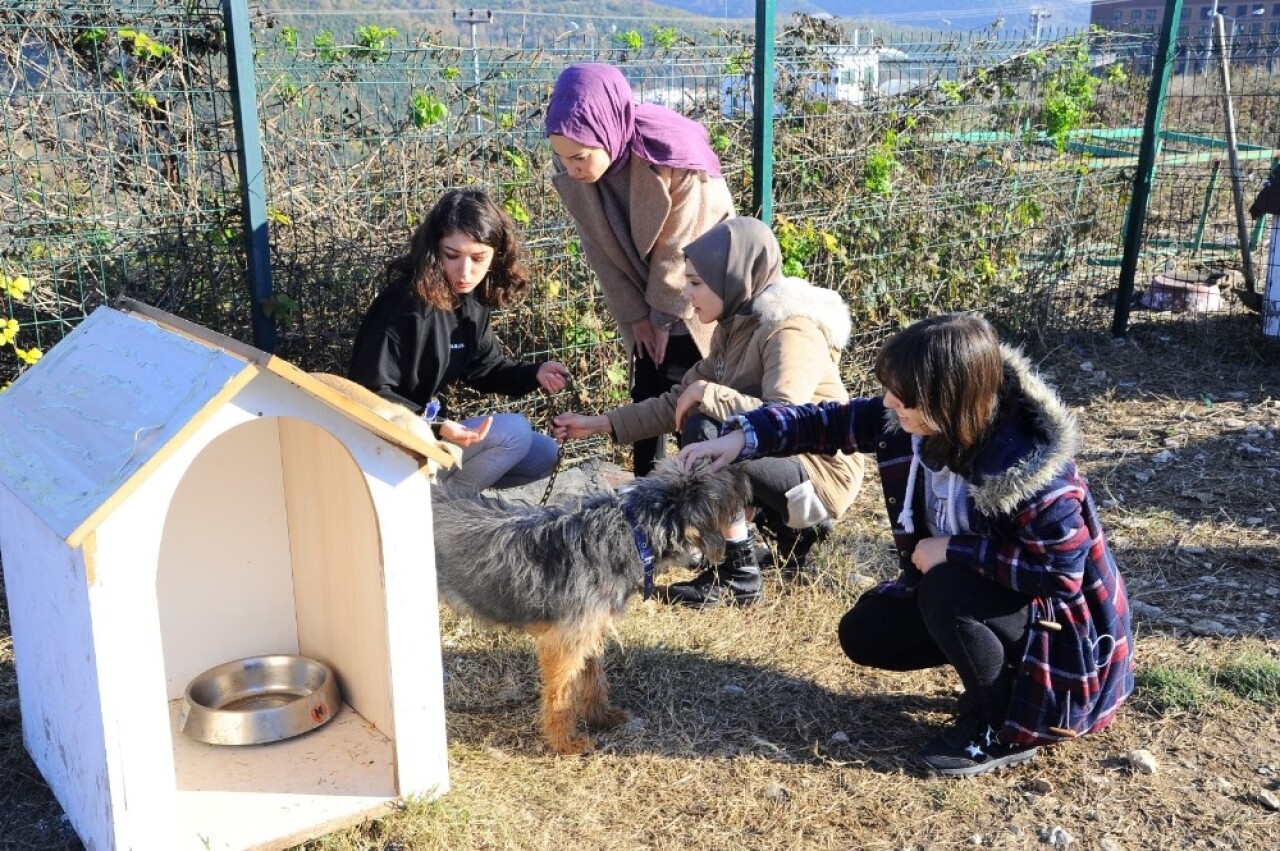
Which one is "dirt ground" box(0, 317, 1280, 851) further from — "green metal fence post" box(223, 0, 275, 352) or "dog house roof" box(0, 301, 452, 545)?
"green metal fence post" box(223, 0, 275, 352)

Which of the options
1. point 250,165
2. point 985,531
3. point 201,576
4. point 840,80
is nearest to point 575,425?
Result: point 201,576

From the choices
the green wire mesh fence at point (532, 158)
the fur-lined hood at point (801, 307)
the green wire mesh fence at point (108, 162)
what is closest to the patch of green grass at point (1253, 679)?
the fur-lined hood at point (801, 307)

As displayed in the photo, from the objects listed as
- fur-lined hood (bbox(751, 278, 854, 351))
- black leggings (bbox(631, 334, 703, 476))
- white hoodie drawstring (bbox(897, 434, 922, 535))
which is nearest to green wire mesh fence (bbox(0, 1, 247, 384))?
black leggings (bbox(631, 334, 703, 476))

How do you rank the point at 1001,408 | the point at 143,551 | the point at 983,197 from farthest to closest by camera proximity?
the point at 983,197
the point at 1001,408
the point at 143,551

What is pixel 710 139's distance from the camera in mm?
6434

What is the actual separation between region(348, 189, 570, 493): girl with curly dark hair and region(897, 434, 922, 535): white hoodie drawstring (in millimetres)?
1454

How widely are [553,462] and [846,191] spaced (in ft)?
10.5

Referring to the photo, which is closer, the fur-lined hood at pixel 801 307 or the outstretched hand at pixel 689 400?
the outstretched hand at pixel 689 400

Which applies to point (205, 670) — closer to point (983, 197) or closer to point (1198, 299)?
point (983, 197)

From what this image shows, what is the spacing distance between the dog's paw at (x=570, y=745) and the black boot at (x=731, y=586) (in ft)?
3.58

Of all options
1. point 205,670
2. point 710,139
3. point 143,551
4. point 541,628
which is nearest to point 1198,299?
point 710,139

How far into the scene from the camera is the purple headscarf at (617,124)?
4.47 metres

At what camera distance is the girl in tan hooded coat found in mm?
4160

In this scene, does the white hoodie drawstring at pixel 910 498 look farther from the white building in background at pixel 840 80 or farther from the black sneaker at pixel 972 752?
the white building in background at pixel 840 80
